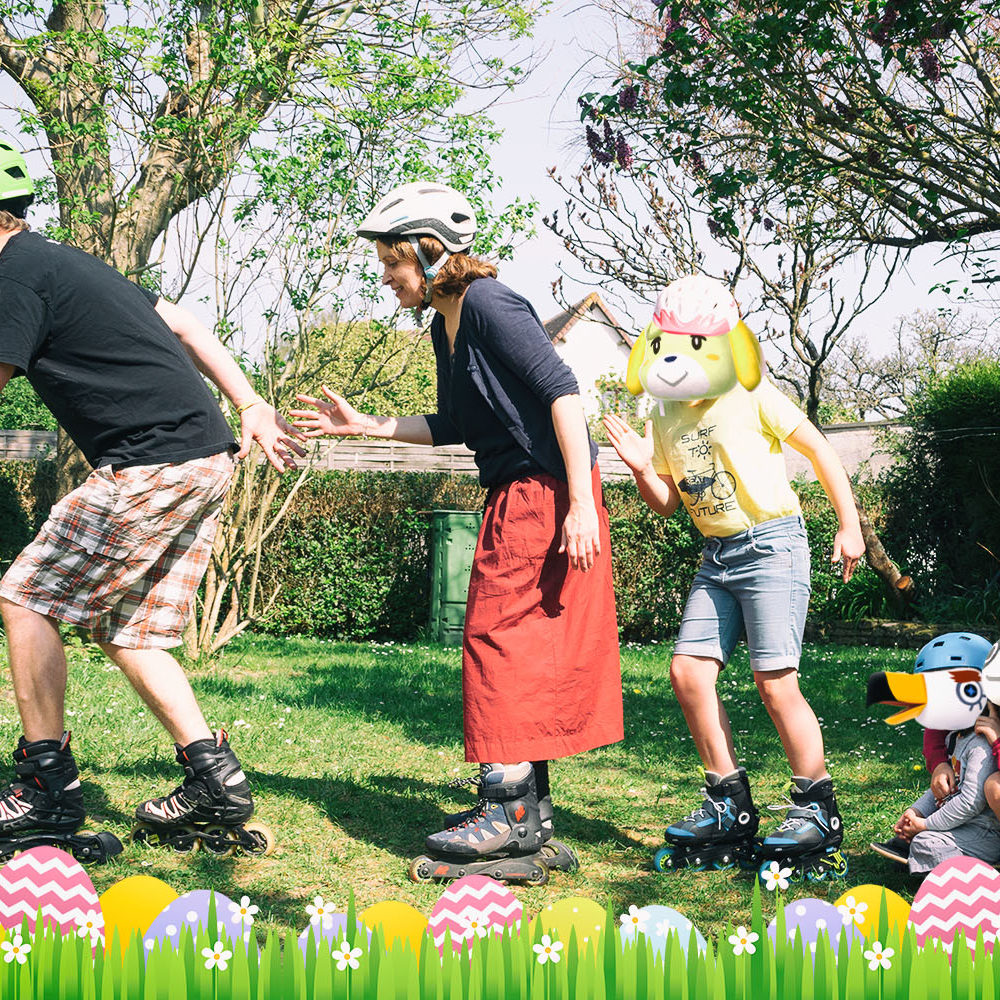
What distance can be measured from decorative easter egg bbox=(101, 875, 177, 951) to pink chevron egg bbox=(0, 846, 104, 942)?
20mm

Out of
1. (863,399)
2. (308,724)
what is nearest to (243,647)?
(308,724)

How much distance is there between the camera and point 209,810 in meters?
3.09

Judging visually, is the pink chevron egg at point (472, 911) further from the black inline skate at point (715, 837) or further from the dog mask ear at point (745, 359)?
the dog mask ear at point (745, 359)

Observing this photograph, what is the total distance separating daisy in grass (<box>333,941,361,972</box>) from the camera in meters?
1.55

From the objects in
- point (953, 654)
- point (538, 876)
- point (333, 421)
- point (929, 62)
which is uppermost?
point (929, 62)

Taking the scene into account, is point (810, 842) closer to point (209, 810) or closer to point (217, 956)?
point (209, 810)

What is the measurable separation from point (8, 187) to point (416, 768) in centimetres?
265

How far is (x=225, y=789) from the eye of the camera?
3.08m

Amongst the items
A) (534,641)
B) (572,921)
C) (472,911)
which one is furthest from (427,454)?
(572,921)

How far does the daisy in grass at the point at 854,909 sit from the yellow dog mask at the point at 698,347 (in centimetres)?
169

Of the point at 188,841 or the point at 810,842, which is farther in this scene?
the point at 188,841

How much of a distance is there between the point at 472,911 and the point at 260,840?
1549 millimetres

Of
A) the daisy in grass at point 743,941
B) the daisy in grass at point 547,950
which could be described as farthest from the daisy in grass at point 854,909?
the daisy in grass at point 547,950

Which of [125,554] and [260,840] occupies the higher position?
[125,554]
